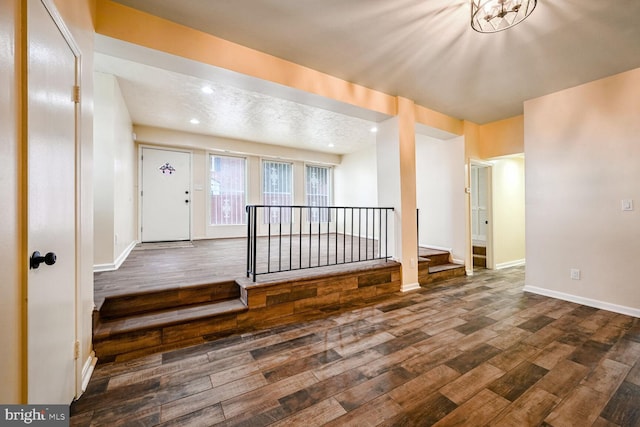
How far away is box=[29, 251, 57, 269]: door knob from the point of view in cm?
109

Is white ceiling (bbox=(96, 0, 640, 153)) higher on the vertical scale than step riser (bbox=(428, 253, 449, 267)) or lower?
higher

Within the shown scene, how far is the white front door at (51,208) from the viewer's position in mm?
1102

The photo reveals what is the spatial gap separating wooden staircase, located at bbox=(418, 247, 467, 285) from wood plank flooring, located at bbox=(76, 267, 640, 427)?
1.30 meters

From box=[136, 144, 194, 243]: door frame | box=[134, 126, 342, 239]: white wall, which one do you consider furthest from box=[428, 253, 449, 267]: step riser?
box=[136, 144, 194, 243]: door frame

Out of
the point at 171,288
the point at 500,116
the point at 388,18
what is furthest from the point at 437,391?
the point at 500,116

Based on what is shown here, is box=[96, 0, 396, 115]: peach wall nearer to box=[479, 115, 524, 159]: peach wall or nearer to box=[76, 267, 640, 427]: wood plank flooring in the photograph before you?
box=[76, 267, 640, 427]: wood plank flooring

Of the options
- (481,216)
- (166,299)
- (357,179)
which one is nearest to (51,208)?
(166,299)

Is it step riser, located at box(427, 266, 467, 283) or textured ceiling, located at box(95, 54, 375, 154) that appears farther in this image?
step riser, located at box(427, 266, 467, 283)

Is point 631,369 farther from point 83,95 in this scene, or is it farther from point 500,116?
point 83,95

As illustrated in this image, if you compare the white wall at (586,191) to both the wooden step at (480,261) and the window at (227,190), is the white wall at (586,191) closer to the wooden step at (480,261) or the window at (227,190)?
the wooden step at (480,261)

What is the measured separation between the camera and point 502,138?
177 inches

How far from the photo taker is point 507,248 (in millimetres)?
5180

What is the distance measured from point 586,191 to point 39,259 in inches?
197

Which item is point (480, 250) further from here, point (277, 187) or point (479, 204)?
point (277, 187)
